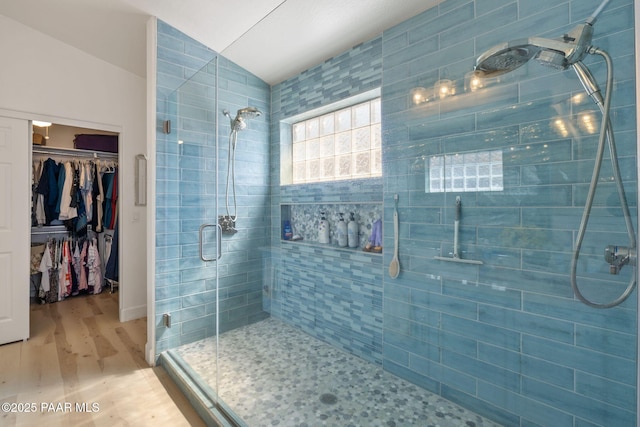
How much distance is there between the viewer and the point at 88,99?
299cm

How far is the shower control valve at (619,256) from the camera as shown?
0.90 m

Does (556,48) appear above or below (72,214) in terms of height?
above

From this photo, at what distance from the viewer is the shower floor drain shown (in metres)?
1.66

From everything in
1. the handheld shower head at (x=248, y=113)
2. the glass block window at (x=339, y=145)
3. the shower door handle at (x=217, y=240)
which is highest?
the handheld shower head at (x=248, y=113)

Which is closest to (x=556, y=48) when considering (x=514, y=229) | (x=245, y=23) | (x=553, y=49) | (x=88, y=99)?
(x=553, y=49)

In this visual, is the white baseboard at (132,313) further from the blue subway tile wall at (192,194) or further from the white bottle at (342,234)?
the white bottle at (342,234)

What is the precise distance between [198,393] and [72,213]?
3059mm

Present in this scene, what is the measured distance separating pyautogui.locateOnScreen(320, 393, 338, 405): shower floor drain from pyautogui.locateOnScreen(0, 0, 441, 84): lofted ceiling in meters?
2.22

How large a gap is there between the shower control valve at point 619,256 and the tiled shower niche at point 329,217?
123 centimetres

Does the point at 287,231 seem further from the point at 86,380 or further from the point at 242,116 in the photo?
the point at 86,380

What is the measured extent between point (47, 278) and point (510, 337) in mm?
4577

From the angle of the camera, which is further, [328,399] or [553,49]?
[328,399]

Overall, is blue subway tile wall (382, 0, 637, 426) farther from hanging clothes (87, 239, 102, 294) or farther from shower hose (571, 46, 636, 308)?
hanging clothes (87, 239, 102, 294)

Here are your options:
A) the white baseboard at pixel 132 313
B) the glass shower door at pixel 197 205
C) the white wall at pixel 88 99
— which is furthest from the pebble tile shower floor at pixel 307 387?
the white baseboard at pixel 132 313
